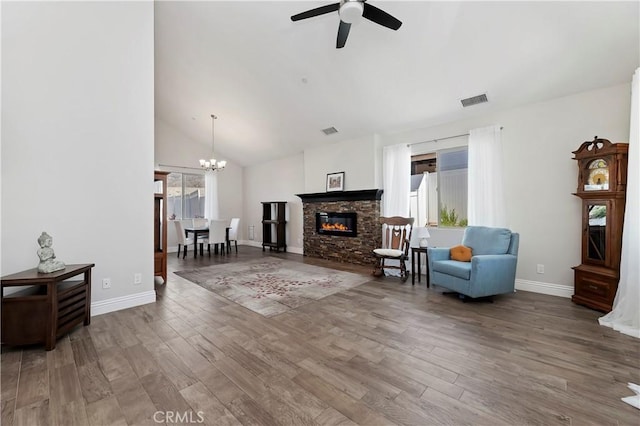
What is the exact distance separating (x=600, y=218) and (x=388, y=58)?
11.0 feet

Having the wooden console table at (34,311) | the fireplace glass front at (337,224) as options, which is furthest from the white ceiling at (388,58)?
the wooden console table at (34,311)

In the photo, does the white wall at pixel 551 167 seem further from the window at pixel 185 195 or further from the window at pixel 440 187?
the window at pixel 185 195

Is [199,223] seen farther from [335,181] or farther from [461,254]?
[461,254]

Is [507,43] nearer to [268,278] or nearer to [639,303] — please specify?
[639,303]

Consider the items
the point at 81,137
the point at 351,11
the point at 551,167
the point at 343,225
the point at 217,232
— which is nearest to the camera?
the point at 351,11

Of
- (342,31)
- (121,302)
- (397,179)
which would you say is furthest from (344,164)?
(121,302)

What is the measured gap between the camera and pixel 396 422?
1.42 m

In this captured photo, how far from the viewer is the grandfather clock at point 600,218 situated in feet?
9.73

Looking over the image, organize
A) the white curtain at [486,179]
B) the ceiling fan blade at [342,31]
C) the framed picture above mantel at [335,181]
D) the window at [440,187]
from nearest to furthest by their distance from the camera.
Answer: the ceiling fan blade at [342,31] < the white curtain at [486,179] < the window at [440,187] < the framed picture above mantel at [335,181]

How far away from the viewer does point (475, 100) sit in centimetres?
408

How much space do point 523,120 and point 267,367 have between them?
4670 millimetres

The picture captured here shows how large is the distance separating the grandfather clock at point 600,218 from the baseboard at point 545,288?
0.92 ft

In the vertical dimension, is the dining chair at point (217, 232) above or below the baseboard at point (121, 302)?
above

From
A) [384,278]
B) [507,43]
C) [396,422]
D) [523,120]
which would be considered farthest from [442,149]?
[396,422]
